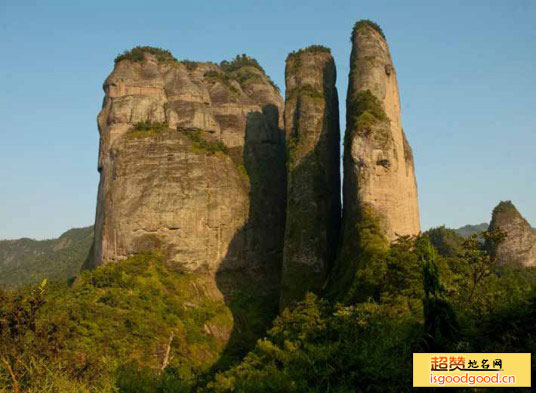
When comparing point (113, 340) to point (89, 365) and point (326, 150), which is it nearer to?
point (89, 365)

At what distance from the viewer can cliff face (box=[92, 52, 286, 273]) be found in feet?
155

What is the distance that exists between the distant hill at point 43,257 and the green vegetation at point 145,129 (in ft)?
128

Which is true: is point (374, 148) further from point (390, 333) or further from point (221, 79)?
point (221, 79)

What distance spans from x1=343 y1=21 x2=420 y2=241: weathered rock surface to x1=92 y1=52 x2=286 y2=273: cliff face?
12812 mm

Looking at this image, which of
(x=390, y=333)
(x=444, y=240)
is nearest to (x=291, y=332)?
(x=390, y=333)

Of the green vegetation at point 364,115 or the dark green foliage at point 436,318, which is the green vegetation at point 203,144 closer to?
the green vegetation at point 364,115

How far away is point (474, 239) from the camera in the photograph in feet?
103

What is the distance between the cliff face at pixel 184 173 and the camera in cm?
4709

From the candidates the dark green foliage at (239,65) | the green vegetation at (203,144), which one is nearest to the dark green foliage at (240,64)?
the dark green foliage at (239,65)

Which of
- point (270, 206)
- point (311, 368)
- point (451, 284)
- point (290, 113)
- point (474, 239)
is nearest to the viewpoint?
point (311, 368)

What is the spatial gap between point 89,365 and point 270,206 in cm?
2862

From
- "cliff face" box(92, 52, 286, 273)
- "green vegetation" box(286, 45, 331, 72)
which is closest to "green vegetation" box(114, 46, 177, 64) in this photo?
"cliff face" box(92, 52, 286, 273)

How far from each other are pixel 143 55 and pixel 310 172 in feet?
74.0

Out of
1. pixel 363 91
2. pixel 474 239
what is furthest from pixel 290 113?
pixel 474 239
